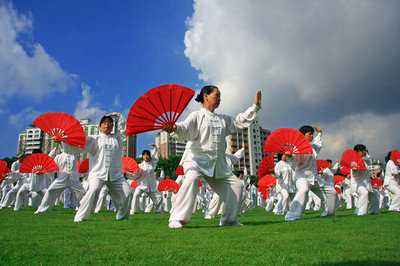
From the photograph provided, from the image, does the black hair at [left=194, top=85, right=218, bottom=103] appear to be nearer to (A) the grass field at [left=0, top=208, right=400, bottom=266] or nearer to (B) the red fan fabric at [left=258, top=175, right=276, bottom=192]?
(A) the grass field at [left=0, top=208, right=400, bottom=266]

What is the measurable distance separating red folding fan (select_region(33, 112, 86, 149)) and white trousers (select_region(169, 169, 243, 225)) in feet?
10.5

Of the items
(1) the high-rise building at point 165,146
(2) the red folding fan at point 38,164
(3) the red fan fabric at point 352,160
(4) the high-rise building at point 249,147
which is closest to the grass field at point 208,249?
(3) the red fan fabric at point 352,160

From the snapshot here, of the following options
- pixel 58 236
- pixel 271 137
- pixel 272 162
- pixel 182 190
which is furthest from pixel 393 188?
pixel 58 236

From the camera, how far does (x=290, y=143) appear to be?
8672 mm

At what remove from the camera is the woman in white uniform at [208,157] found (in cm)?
660

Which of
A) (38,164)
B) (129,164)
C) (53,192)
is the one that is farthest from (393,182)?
(38,164)

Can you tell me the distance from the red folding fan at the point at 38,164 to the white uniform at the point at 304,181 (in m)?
9.35

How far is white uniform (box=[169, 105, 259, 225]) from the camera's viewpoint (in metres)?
6.64

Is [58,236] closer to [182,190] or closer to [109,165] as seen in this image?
[182,190]

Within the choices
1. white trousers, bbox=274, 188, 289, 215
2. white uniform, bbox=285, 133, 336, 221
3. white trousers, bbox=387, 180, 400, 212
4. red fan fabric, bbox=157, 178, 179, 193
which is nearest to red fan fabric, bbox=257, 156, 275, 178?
white uniform, bbox=285, 133, 336, 221

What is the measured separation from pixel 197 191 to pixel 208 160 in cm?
Answer: 62

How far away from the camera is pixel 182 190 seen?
21.6 feet

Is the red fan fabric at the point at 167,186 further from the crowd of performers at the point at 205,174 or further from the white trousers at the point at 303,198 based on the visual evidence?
the white trousers at the point at 303,198

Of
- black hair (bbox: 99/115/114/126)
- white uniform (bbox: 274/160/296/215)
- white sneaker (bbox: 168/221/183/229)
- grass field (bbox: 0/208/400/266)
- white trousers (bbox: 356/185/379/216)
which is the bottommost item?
grass field (bbox: 0/208/400/266)
